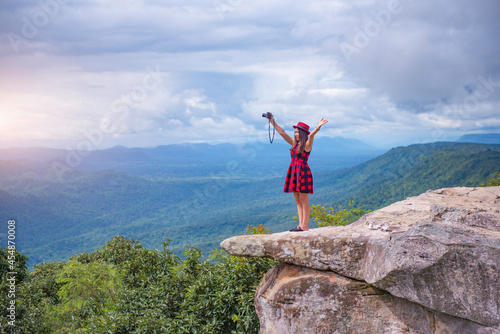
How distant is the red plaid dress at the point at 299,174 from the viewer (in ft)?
38.6

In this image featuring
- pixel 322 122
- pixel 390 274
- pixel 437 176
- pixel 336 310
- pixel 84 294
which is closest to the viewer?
pixel 390 274

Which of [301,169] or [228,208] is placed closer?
[301,169]

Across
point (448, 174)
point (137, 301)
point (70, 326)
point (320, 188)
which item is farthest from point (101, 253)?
point (320, 188)

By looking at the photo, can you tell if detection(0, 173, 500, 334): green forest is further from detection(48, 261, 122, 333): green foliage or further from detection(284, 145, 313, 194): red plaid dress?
detection(284, 145, 313, 194): red plaid dress

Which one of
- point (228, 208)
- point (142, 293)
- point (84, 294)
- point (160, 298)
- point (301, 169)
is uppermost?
point (301, 169)

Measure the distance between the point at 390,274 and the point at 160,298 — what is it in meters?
8.84

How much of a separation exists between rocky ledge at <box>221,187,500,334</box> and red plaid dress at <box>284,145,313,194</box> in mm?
1547

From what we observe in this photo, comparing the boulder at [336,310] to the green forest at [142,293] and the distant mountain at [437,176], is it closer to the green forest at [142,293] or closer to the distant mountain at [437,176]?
the green forest at [142,293]

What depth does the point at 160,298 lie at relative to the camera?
1391 centimetres

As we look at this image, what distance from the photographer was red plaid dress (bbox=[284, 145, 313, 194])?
38.6 feet

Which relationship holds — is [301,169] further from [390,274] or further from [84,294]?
[84,294]

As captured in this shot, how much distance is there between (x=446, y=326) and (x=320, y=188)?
17251 centimetres

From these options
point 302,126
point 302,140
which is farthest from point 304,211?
point 302,126

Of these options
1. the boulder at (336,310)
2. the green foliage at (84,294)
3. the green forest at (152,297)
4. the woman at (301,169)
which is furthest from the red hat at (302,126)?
the green foliage at (84,294)
